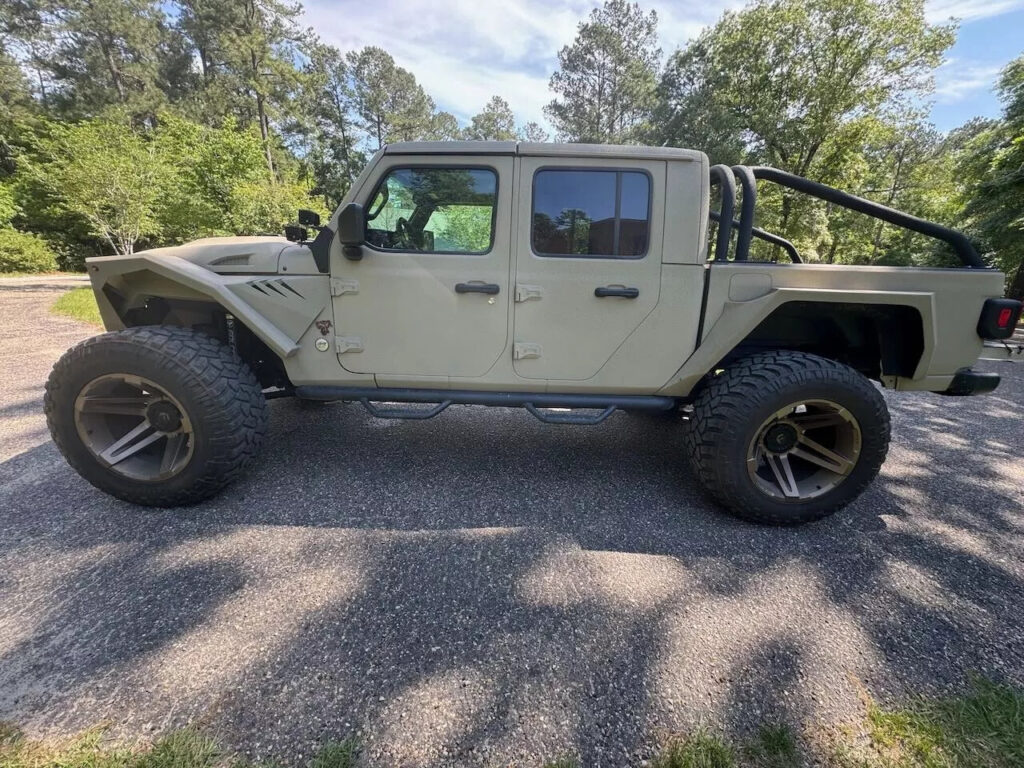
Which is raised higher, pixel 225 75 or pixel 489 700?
pixel 225 75

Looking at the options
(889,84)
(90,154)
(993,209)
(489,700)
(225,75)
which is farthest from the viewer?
(225,75)

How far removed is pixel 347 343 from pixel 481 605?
1.57 meters

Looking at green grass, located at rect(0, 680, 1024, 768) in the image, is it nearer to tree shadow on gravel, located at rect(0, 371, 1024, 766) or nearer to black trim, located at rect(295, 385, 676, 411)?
tree shadow on gravel, located at rect(0, 371, 1024, 766)

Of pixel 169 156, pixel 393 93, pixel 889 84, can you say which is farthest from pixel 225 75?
pixel 889 84

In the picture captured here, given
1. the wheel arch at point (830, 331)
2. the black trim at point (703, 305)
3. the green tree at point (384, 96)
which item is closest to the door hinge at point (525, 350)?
the wheel arch at point (830, 331)

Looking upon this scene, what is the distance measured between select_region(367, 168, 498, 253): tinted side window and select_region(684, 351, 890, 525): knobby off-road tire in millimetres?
1569

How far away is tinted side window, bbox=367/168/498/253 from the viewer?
7.89ft

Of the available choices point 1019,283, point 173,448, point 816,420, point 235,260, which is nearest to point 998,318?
point 816,420

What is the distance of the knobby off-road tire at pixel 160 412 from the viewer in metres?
2.22

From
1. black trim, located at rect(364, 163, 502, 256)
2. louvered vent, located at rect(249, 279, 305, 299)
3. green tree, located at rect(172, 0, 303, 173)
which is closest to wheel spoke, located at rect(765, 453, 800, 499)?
black trim, located at rect(364, 163, 502, 256)

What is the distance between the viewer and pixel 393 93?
30422 millimetres

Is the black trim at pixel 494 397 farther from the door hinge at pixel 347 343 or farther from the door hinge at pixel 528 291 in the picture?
the door hinge at pixel 528 291

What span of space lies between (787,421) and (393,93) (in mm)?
36137

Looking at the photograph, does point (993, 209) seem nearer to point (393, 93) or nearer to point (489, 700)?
point (489, 700)
